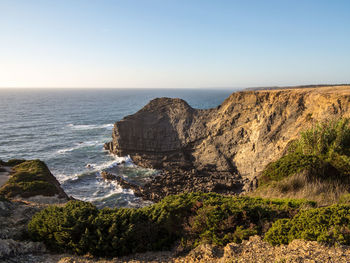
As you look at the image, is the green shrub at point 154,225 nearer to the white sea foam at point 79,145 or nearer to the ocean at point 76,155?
the ocean at point 76,155

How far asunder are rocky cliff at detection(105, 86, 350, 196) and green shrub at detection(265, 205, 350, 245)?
17809 millimetres

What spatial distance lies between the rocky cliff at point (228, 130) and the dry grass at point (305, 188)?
397 inches

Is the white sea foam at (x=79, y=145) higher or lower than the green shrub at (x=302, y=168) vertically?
lower

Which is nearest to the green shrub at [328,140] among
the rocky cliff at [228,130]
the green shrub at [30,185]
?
→ the rocky cliff at [228,130]

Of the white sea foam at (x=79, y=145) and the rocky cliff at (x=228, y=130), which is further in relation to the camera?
the white sea foam at (x=79, y=145)

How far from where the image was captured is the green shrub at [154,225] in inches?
393

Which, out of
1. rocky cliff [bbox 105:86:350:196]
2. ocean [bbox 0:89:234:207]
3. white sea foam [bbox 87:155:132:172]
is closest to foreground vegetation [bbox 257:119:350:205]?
rocky cliff [bbox 105:86:350:196]

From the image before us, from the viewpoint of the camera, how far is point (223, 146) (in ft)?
133

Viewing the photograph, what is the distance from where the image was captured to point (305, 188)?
51.4 feet

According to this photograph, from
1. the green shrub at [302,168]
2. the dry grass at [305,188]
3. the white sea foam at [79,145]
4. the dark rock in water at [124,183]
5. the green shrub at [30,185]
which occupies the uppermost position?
the green shrub at [302,168]

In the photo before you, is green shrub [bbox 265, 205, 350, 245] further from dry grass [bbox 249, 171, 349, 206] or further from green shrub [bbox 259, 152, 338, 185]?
green shrub [bbox 259, 152, 338, 185]

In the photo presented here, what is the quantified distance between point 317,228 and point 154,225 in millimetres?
6653

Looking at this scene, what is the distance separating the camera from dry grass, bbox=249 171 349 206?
15023 mm

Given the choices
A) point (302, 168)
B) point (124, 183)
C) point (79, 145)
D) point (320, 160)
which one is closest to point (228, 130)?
point (124, 183)
